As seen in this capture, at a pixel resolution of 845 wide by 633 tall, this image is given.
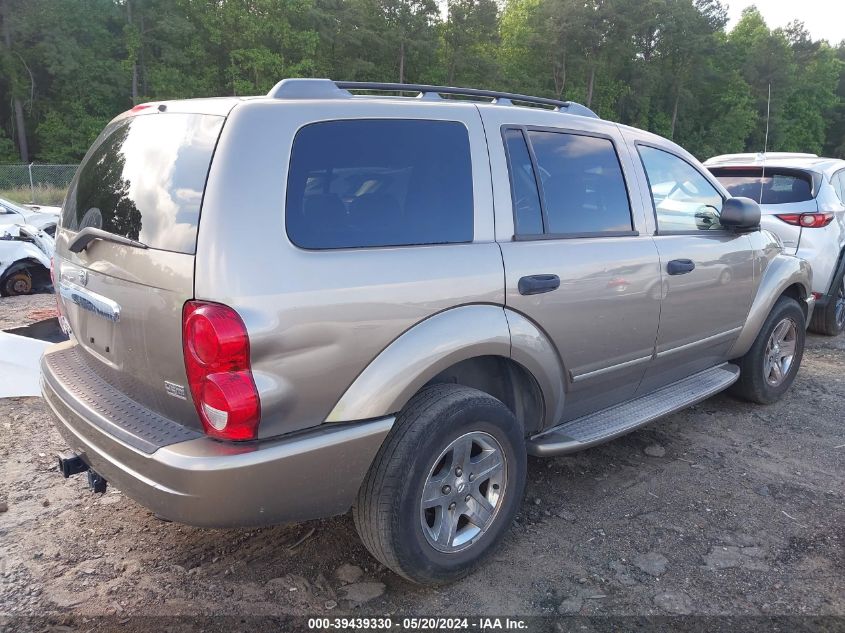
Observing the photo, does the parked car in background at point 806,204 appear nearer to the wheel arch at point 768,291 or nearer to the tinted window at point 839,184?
the tinted window at point 839,184

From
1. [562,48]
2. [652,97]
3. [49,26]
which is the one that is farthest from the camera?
[652,97]

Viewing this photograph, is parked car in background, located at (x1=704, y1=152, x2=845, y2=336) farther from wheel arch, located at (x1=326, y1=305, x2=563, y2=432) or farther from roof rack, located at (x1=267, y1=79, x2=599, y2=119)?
wheel arch, located at (x1=326, y1=305, x2=563, y2=432)

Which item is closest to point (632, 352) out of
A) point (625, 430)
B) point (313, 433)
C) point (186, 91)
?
point (625, 430)

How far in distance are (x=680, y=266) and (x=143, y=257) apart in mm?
2728

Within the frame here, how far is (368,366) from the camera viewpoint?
238 centimetres

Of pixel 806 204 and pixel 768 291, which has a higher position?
pixel 806 204

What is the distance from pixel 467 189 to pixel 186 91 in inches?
1685

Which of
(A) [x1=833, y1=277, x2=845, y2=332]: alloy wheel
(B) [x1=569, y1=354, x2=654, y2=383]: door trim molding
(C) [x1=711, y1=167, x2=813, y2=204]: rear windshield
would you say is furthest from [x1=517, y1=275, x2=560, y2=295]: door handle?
(A) [x1=833, y1=277, x2=845, y2=332]: alloy wheel

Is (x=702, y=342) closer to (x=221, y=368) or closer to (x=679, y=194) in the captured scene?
(x=679, y=194)

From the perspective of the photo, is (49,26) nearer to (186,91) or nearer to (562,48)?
(186,91)

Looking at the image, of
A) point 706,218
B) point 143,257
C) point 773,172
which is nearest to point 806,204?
point 773,172

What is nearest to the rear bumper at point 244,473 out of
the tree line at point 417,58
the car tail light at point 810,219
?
the car tail light at point 810,219

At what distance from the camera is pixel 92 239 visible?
2.61 metres

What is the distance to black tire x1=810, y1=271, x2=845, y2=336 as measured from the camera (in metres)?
6.97
